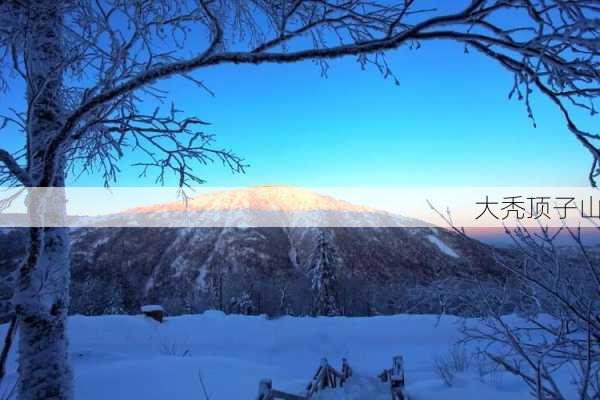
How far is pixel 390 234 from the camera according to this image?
421 feet

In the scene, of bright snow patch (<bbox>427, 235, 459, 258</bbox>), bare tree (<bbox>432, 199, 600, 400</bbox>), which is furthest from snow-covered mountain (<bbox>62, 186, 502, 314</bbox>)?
bare tree (<bbox>432, 199, 600, 400</bbox>)

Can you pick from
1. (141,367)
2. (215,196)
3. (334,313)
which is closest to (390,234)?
(215,196)

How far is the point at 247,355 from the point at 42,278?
389 inches

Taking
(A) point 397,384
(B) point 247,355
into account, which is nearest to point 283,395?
(A) point 397,384

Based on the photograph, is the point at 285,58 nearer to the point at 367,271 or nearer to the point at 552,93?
the point at 552,93

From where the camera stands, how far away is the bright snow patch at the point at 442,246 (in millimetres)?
123750

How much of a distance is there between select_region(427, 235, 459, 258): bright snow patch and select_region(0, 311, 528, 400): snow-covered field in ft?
387

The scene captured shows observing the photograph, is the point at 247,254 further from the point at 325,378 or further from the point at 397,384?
the point at 397,384

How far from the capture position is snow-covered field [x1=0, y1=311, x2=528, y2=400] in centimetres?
575

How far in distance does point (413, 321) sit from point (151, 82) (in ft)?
44.9

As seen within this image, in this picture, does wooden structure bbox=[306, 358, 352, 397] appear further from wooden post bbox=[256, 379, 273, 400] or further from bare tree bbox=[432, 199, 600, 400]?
bare tree bbox=[432, 199, 600, 400]

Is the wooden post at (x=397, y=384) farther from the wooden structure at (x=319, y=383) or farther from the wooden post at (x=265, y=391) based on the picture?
the wooden post at (x=265, y=391)

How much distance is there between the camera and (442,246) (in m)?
128

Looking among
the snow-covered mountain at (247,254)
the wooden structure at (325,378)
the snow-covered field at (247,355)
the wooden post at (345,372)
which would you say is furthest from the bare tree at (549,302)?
the snow-covered mountain at (247,254)
